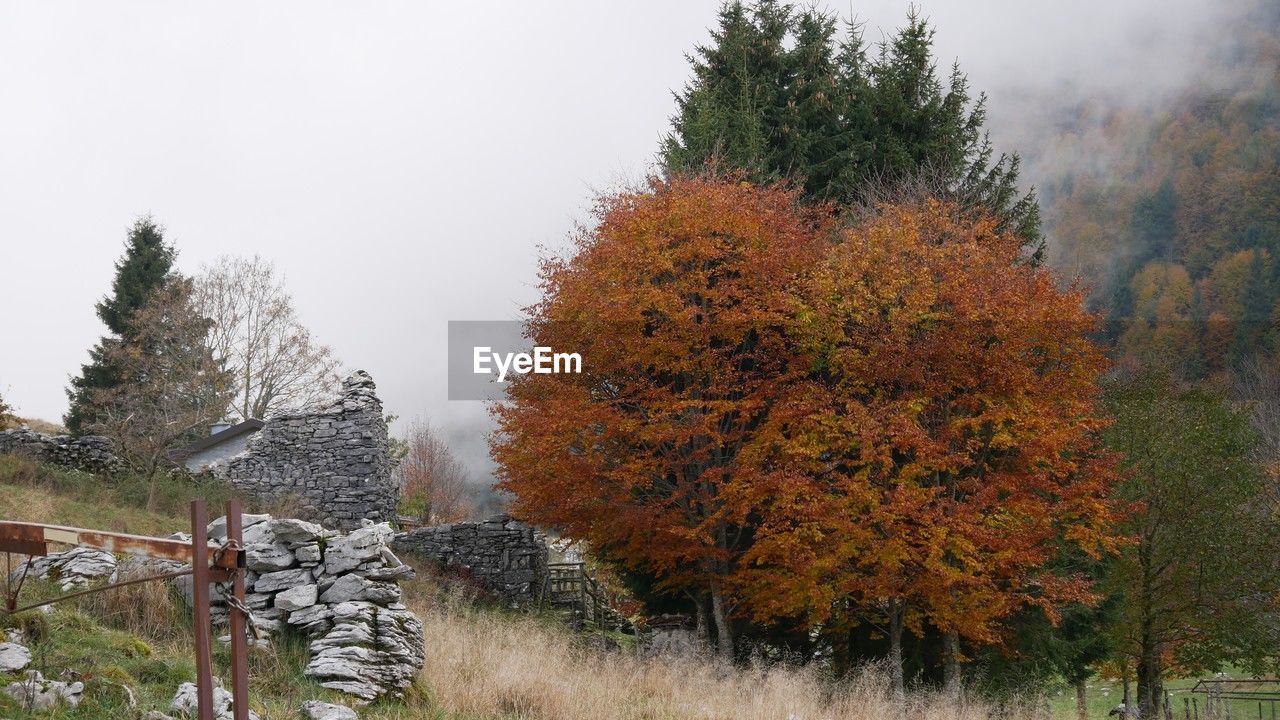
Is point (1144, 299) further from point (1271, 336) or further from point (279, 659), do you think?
point (279, 659)

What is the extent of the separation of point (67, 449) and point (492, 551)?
10.7m

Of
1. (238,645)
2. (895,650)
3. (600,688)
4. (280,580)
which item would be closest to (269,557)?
(280,580)

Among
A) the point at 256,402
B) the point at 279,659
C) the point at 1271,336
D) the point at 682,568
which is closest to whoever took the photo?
the point at 279,659

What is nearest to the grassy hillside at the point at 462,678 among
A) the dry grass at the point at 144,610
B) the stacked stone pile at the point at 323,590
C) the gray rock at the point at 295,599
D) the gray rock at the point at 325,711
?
the dry grass at the point at 144,610

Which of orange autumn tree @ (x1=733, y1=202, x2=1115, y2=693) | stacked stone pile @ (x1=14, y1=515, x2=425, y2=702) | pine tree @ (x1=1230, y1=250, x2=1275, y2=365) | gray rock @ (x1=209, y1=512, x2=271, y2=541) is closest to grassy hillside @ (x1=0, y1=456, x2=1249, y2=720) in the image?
stacked stone pile @ (x1=14, y1=515, x2=425, y2=702)

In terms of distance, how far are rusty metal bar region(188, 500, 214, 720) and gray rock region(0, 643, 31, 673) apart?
2727 millimetres

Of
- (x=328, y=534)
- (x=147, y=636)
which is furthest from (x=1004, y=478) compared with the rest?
(x=147, y=636)

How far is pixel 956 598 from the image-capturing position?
17.0m

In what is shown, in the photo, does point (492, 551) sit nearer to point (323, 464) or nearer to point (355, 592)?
point (323, 464)

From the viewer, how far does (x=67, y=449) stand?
1027 inches

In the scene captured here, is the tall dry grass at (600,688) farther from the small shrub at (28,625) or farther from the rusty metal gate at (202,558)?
the rusty metal gate at (202,558)

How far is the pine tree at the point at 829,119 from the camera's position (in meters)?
26.1

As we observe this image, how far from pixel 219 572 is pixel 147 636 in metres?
4.53

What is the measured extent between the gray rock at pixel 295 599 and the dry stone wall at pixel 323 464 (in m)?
14.4
